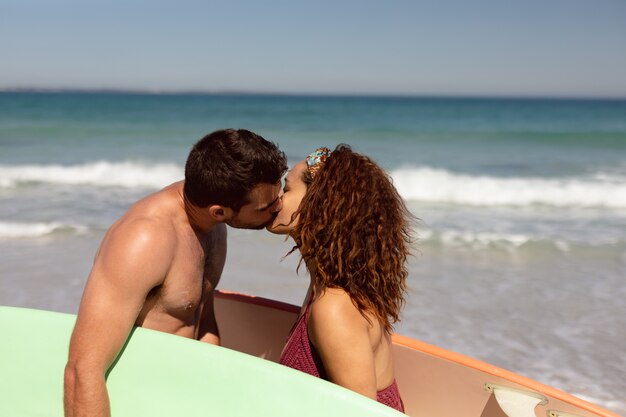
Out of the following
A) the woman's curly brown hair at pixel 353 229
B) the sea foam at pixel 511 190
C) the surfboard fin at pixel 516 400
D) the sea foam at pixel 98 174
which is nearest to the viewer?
the woman's curly brown hair at pixel 353 229

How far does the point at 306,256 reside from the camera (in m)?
1.82

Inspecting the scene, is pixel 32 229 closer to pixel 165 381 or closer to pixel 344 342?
pixel 165 381

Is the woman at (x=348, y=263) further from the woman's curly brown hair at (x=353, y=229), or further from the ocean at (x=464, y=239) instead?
the ocean at (x=464, y=239)

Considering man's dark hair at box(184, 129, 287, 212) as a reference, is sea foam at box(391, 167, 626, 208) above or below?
below

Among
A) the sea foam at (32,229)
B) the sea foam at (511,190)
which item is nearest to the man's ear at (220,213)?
the sea foam at (32,229)

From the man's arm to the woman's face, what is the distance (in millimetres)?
382

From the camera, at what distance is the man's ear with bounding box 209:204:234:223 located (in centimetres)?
195

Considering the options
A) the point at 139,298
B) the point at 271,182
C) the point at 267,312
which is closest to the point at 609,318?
the point at 267,312

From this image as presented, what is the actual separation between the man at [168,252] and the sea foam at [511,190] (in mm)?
7561

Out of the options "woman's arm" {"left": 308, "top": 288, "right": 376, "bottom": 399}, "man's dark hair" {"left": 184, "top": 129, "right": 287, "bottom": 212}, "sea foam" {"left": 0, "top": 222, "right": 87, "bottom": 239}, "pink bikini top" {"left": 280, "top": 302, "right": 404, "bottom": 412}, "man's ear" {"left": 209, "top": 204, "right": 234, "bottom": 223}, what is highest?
"man's dark hair" {"left": 184, "top": 129, "right": 287, "bottom": 212}

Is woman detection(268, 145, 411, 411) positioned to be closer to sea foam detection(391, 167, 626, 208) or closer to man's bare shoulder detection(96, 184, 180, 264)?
man's bare shoulder detection(96, 184, 180, 264)

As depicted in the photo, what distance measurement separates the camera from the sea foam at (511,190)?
947cm

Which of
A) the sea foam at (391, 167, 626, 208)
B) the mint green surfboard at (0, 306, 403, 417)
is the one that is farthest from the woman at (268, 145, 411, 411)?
the sea foam at (391, 167, 626, 208)

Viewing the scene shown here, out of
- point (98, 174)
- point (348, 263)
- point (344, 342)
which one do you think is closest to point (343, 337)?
point (344, 342)
